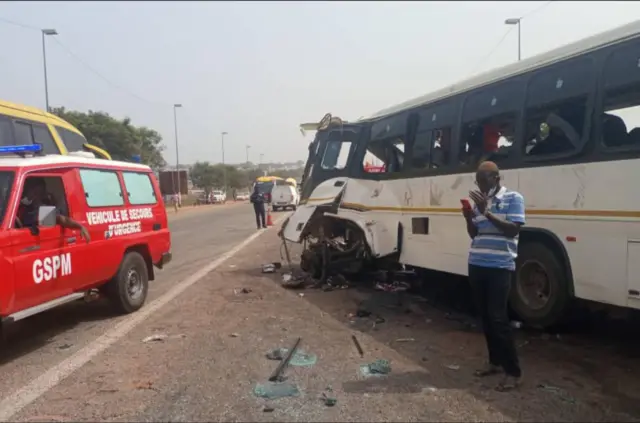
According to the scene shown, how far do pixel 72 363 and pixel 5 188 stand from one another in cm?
Answer: 200

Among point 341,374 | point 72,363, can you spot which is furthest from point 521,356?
point 72,363

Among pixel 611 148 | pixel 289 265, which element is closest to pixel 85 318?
pixel 289 265

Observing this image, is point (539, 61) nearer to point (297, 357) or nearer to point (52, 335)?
point (297, 357)

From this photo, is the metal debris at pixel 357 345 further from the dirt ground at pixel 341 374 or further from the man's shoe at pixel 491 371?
the man's shoe at pixel 491 371

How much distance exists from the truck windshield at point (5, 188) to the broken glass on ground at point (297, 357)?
3.13m

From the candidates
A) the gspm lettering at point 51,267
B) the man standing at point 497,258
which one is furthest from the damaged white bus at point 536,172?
the gspm lettering at point 51,267

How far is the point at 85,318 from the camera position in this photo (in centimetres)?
792

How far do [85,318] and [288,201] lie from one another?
118 feet

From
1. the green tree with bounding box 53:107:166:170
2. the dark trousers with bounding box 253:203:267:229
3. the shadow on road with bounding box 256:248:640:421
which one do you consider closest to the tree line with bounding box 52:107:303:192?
the green tree with bounding box 53:107:166:170

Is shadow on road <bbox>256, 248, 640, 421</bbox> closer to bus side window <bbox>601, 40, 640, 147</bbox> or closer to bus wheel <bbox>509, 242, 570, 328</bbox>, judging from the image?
bus wheel <bbox>509, 242, 570, 328</bbox>

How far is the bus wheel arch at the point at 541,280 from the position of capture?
606cm

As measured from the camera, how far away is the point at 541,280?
21.2 ft

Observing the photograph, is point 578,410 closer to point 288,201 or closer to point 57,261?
point 57,261

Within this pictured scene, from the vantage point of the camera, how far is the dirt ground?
440 centimetres
